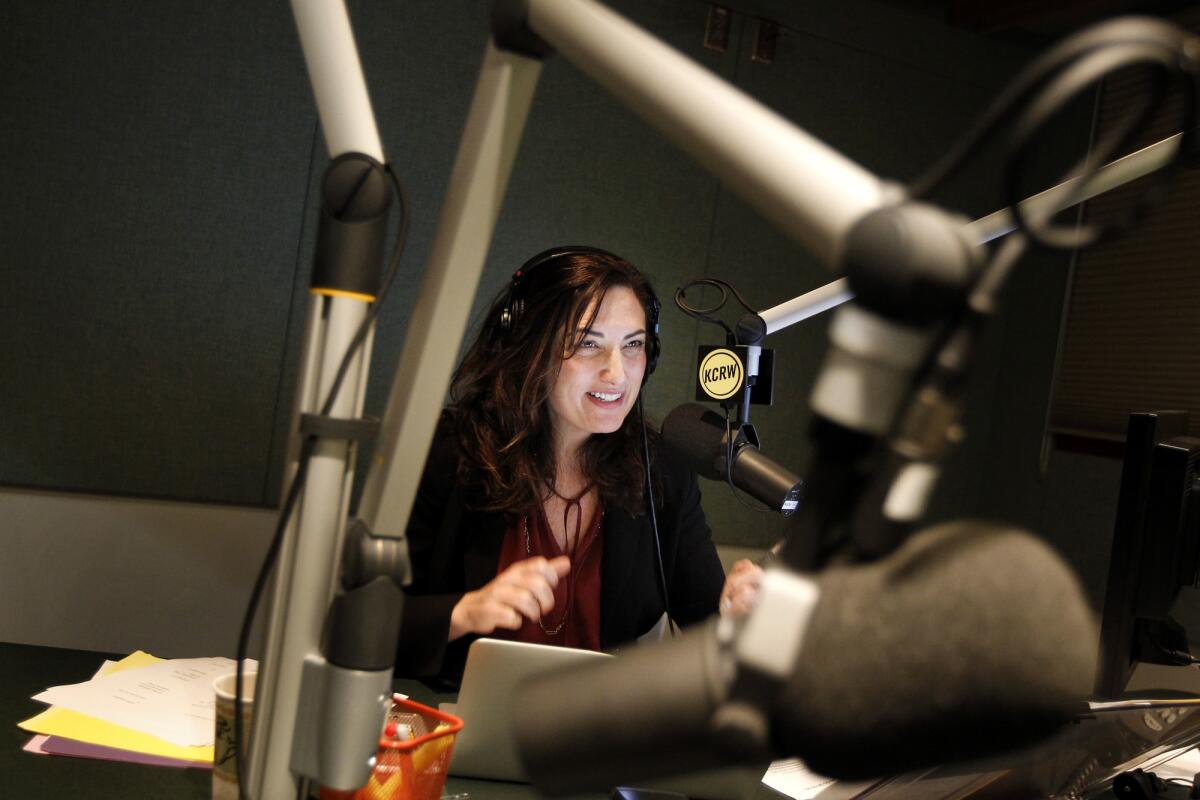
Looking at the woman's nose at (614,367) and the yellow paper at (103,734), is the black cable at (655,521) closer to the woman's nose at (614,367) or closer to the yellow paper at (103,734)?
the woman's nose at (614,367)

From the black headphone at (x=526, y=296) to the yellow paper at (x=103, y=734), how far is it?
0.92m

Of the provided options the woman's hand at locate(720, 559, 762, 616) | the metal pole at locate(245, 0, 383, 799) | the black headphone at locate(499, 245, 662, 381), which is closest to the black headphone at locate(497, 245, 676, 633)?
the black headphone at locate(499, 245, 662, 381)

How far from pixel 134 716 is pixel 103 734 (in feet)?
0.17

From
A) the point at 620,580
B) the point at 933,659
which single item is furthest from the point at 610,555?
the point at 933,659

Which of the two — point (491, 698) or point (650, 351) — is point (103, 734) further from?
point (650, 351)

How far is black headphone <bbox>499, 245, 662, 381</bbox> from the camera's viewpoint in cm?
180

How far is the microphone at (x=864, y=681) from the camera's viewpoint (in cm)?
27

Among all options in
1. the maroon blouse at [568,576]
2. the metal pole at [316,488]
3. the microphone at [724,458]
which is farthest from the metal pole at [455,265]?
the maroon blouse at [568,576]

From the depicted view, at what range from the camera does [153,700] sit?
1180 mm

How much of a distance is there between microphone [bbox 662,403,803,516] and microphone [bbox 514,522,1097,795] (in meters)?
0.78

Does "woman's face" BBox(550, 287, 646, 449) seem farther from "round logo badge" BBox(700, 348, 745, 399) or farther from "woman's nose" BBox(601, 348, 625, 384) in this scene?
"round logo badge" BBox(700, 348, 745, 399)

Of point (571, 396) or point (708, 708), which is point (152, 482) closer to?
point (571, 396)

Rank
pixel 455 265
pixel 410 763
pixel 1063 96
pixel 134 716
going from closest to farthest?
1. pixel 1063 96
2. pixel 455 265
3. pixel 410 763
4. pixel 134 716

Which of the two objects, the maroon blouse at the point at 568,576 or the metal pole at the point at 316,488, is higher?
the metal pole at the point at 316,488
